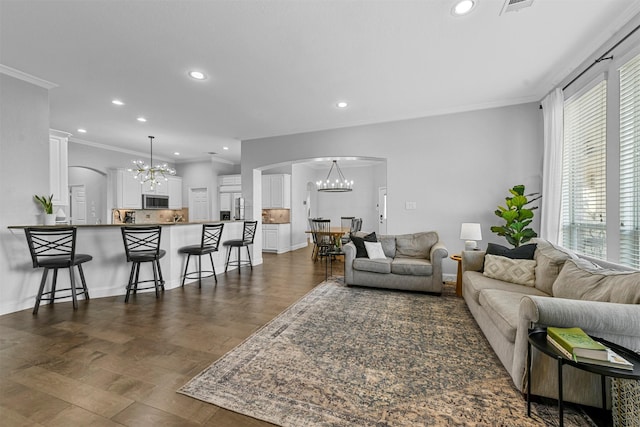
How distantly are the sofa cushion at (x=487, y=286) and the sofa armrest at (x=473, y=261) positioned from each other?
24 cm

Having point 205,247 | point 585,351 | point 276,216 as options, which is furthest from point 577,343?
point 276,216

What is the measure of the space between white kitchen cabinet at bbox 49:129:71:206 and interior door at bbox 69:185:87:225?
423cm

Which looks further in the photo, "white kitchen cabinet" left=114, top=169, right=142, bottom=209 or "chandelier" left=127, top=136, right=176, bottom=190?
"white kitchen cabinet" left=114, top=169, right=142, bottom=209

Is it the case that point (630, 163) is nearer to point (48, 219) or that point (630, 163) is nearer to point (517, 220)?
point (517, 220)

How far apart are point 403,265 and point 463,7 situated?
302cm

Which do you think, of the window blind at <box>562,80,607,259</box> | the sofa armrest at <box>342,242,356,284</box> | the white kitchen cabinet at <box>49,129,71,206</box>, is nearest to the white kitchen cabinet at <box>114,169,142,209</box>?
the white kitchen cabinet at <box>49,129,71,206</box>

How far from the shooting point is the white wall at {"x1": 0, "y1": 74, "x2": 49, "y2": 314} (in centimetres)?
321

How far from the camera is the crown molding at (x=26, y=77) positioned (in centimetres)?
319

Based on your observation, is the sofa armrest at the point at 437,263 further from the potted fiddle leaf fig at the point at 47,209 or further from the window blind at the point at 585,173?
the potted fiddle leaf fig at the point at 47,209

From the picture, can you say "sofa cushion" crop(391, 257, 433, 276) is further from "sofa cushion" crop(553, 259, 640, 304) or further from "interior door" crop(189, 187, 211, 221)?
"interior door" crop(189, 187, 211, 221)

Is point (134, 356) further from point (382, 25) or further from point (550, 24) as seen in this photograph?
point (550, 24)

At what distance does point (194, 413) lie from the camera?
1607 mm

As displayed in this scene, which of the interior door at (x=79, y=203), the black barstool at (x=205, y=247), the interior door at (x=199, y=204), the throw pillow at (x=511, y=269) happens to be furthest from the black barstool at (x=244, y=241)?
the interior door at (x=79, y=203)

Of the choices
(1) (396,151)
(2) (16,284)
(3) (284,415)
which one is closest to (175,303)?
(2) (16,284)
